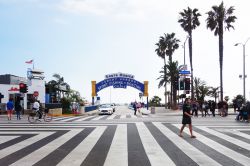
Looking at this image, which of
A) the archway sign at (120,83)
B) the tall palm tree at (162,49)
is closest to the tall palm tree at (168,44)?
the tall palm tree at (162,49)

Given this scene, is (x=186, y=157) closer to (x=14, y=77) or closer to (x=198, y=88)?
(x=14, y=77)

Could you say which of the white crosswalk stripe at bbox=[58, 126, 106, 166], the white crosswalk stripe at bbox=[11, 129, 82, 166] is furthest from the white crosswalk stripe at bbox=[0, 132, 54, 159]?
the white crosswalk stripe at bbox=[58, 126, 106, 166]

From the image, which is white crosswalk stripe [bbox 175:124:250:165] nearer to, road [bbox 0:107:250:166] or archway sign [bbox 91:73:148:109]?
road [bbox 0:107:250:166]

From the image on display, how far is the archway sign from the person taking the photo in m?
60.4

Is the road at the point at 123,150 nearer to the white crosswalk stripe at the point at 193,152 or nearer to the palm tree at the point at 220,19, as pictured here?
the white crosswalk stripe at the point at 193,152

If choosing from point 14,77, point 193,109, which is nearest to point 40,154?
point 193,109

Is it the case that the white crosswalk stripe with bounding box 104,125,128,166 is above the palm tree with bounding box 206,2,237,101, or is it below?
below

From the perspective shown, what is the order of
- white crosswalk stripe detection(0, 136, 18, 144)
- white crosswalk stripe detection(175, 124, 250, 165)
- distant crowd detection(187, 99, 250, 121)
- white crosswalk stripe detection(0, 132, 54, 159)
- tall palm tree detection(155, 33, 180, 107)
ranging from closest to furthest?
white crosswalk stripe detection(175, 124, 250, 165) < white crosswalk stripe detection(0, 132, 54, 159) < white crosswalk stripe detection(0, 136, 18, 144) < distant crowd detection(187, 99, 250, 121) < tall palm tree detection(155, 33, 180, 107)

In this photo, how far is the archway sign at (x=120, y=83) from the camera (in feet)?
198

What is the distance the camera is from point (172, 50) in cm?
7431

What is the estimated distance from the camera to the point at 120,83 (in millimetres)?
60344

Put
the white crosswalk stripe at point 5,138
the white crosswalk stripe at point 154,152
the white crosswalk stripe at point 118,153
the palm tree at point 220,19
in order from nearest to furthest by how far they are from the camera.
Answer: the white crosswalk stripe at point 118,153 < the white crosswalk stripe at point 154,152 < the white crosswalk stripe at point 5,138 < the palm tree at point 220,19

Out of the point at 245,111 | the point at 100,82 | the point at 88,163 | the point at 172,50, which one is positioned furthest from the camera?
the point at 172,50

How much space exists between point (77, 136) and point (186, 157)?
6.32 metres
